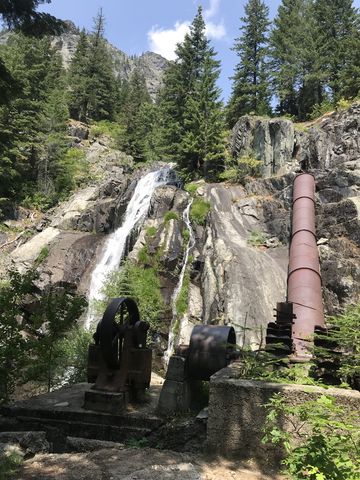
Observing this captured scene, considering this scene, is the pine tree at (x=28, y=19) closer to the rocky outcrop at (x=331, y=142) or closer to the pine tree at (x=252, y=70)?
the rocky outcrop at (x=331, y=142)

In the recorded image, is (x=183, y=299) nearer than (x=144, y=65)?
Yes

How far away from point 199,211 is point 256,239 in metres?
3.67

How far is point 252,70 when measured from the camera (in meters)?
33.5

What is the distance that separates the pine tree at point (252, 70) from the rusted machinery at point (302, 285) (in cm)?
1821

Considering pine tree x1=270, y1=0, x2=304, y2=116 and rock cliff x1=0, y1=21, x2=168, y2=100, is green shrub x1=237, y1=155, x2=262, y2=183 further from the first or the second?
rock cliff x1=0, y1=21, x2=168, y2=100

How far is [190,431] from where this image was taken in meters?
4.80

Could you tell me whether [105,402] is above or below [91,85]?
below

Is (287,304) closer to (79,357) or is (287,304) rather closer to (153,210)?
(79,357)

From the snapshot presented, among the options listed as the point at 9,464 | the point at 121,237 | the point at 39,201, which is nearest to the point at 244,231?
the point at 121,237

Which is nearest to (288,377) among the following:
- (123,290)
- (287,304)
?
(287,304)

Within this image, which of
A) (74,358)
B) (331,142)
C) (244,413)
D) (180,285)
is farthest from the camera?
(331,142)

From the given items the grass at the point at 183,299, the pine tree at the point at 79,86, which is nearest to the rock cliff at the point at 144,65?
the pine tree at the point at 79,86

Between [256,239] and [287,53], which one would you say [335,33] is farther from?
[256,239]

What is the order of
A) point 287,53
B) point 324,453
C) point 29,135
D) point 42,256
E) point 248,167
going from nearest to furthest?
point 324,453
point 42,256
point 248,167
point 29,135
point 287,53
